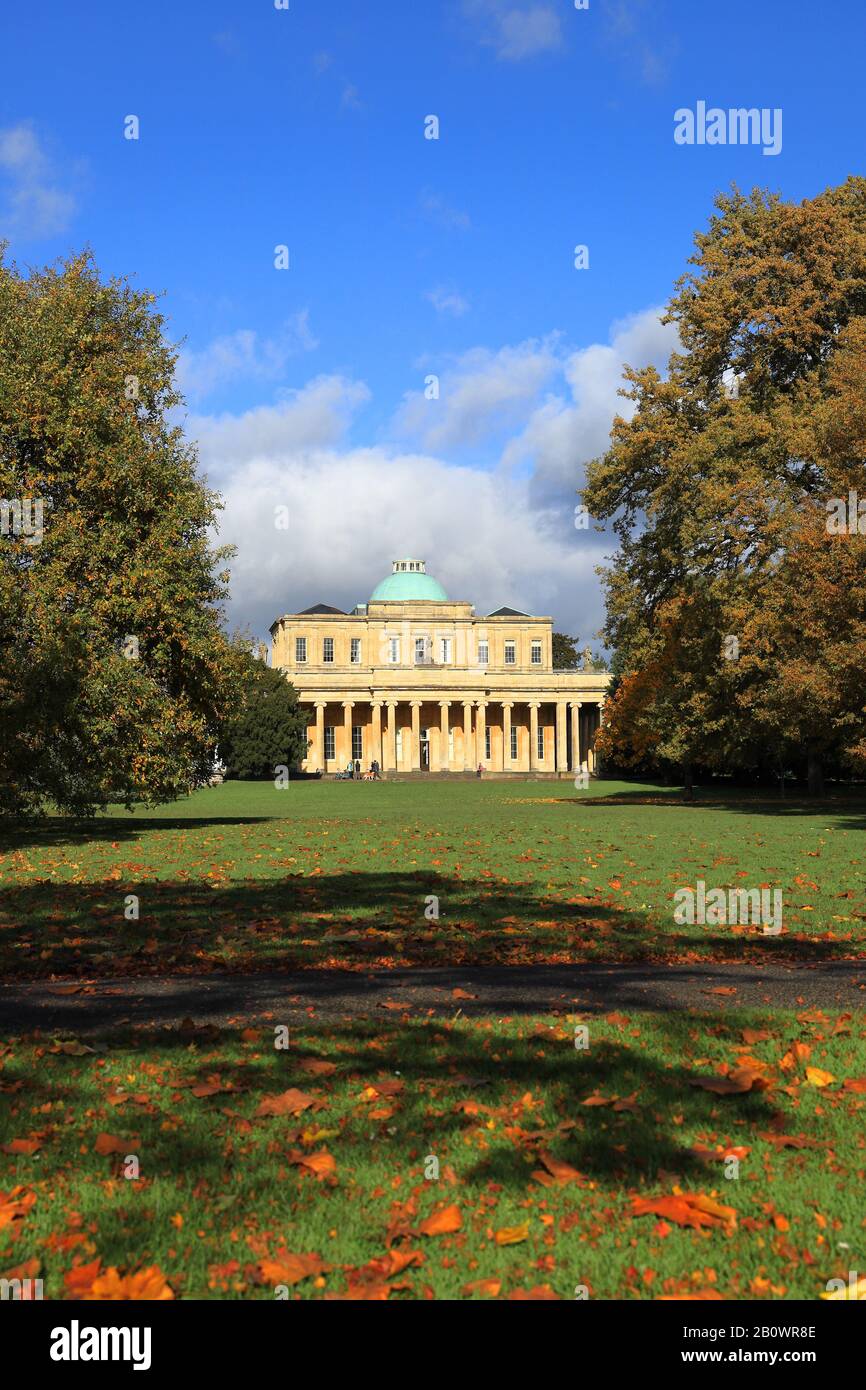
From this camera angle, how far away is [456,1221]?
15.3 ft

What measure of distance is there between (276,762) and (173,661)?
68.9m

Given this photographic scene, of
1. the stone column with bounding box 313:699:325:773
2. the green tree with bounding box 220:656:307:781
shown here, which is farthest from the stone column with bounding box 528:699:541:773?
the green tree with bounding box 220:656:307:781

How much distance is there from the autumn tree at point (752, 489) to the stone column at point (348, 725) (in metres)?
72.5

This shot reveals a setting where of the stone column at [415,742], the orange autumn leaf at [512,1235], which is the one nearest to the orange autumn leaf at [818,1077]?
the orange autumn leaf at [512,1235]

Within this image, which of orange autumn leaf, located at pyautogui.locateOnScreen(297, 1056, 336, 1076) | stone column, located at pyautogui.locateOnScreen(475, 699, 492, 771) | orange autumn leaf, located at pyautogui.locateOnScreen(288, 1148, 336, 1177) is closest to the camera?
orange autumn leaf, located at pyautogui.locateOnScreen(288, 1148, 336, 1177)

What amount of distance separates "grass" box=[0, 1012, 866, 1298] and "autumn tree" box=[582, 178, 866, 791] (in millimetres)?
28033

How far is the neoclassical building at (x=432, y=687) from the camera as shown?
401ft

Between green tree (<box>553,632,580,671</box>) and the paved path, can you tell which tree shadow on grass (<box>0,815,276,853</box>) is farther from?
green tree (<box>553,632,580,671</box>)

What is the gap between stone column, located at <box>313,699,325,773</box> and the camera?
398 ft

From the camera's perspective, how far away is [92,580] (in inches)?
1161

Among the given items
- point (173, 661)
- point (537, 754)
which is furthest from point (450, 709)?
point (173, 661)

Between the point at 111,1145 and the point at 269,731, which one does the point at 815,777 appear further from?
the point at 269,731

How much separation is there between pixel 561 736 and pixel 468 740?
10.1 metres
